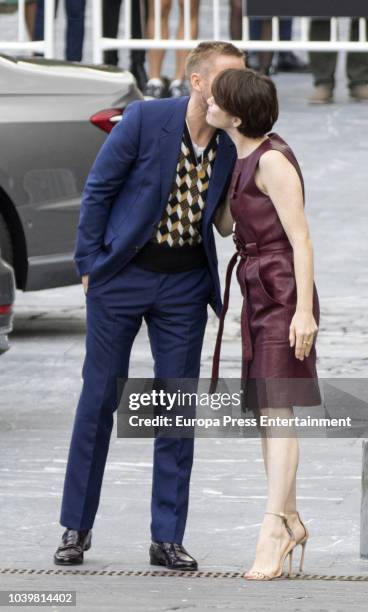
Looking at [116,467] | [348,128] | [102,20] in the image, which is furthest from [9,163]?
[348,128]

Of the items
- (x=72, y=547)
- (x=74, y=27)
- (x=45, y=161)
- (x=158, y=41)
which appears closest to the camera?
(x=72, y=547)

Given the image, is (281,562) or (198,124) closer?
(281,562)

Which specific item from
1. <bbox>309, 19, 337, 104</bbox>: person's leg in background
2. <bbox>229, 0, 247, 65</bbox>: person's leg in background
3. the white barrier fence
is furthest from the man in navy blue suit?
<bbox>309, 19, 337, 104</bbox>: person's leg in background

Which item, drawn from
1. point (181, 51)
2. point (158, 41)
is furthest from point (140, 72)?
point (158, 41)

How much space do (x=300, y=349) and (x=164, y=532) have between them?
2.73 ft

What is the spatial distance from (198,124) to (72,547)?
1528 mm

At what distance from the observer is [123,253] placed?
6.09m

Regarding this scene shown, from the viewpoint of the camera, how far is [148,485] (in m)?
7.28

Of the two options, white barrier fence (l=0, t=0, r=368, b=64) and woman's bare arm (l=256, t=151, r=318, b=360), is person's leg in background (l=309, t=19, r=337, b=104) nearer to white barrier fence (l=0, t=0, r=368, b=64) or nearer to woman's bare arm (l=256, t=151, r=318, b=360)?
white barrier fence (l=0, t=0, r=368, b=64)

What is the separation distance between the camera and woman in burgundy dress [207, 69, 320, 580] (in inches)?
231

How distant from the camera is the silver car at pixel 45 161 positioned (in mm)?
9938

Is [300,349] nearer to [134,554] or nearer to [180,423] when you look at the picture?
[180,423]

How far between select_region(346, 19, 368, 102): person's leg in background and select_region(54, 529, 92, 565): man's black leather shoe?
11253 mm

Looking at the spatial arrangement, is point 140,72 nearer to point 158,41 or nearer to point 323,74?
point 323,74
